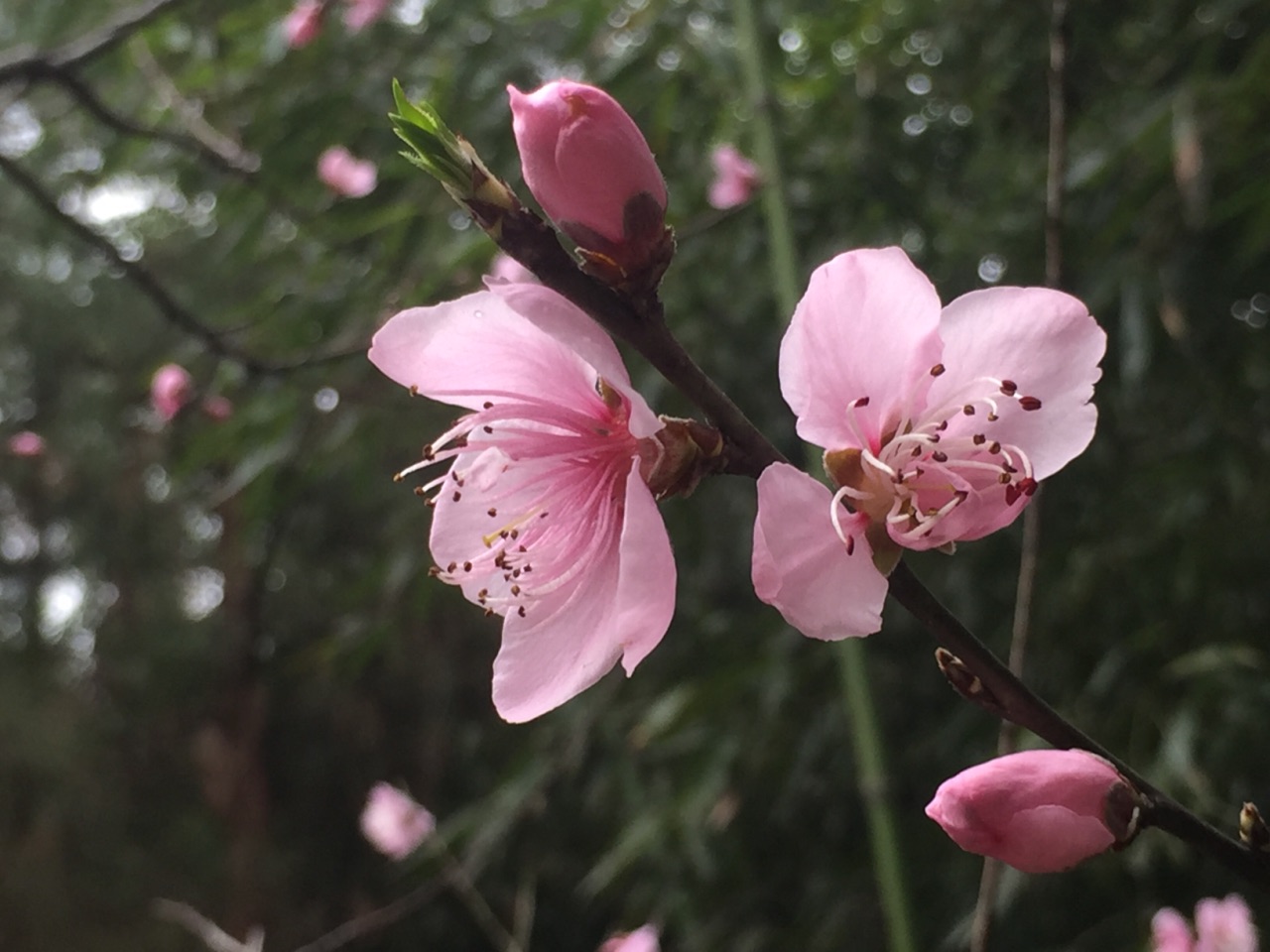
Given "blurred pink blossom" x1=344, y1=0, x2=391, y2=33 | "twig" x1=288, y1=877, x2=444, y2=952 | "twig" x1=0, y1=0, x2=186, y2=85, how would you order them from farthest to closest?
"blurred pink blossom" x1=344, y1=0, x2=391, y2=33, "twig" x1=288, y1=877, x2=444, y2=952, "twig" x1=0, y1=0, x2=186, y2=85

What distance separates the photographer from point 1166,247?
93 centimetres

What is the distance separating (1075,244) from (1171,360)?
0.18 meters

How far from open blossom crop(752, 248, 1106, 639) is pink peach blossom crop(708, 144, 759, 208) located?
2.74 feet

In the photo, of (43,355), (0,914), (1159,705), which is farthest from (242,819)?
(1159,705)

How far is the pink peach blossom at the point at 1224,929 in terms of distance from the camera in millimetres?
612

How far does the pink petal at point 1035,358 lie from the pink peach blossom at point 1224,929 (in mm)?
462

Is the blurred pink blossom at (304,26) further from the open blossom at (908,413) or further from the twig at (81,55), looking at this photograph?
the open blossom at (908,413)

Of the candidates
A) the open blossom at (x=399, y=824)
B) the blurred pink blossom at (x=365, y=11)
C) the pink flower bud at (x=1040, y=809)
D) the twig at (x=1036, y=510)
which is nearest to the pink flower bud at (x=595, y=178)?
the pink flower bud at (x=1040, y=809)

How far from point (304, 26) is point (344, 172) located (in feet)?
0.73

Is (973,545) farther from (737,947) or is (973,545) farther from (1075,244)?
(737,947)

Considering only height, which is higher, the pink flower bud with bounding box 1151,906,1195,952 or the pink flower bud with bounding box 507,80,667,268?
the pink flower bud with bounding box 507,80,667,268

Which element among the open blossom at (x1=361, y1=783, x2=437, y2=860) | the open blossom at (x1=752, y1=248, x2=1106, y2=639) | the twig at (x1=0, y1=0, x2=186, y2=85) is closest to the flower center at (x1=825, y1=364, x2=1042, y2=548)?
the open blossom at (x1=752, y1=248, x2=1106, y2=639)

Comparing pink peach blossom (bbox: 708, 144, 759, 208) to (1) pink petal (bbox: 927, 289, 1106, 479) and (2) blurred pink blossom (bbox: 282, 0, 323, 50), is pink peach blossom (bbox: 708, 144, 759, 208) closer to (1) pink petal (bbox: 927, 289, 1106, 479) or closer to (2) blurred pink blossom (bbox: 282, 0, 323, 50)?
(2) blurred pink blossom (bbox: 282, 0, 323, 50)

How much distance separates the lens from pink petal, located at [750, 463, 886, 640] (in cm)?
25
